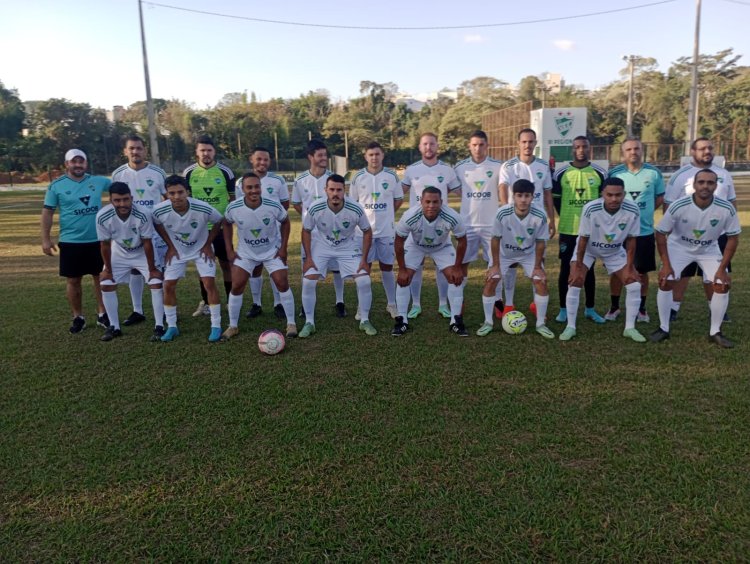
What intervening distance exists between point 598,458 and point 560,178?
3.83m

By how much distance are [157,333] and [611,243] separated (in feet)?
16.0

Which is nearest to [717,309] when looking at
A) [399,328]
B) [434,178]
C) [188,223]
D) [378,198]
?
[399,328]

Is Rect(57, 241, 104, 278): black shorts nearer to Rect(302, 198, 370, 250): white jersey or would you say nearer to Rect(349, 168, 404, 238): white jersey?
Rect(302, 198, 370, 250): white jersey

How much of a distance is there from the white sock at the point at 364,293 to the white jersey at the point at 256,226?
1.01 m

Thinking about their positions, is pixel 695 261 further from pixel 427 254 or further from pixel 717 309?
pixel 427 254

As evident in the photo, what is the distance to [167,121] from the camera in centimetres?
5809

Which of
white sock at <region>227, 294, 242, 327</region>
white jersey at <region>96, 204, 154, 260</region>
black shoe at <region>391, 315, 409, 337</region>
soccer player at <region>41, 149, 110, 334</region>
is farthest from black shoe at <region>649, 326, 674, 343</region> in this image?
soccer player at <region>41, 149, 110, 334</region>

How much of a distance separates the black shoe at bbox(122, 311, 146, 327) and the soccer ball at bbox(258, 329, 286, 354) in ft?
6.64

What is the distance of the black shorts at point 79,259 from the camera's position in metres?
5.90

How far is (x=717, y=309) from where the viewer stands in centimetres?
509

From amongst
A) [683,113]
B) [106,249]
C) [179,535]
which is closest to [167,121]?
[683,113]

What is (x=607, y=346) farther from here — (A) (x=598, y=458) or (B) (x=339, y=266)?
(B) (x=339, y=266)

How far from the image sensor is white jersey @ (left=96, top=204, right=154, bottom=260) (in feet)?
18.7

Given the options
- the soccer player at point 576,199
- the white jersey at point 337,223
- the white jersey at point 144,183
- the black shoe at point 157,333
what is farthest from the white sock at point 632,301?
the white jersey at point 144,183
